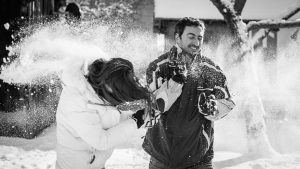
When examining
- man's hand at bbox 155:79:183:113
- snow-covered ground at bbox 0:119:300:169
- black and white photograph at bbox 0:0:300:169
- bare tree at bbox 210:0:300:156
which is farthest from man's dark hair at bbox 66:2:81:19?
man's hand at bbox 155:79:183:113

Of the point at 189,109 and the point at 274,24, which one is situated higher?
the point at 274,24

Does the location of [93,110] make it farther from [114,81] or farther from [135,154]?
[135,154]

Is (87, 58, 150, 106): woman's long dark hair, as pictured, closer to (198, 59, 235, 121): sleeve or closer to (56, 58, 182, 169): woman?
(56, 58, 182, 169): woman

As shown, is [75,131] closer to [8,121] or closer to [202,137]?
[202,137]

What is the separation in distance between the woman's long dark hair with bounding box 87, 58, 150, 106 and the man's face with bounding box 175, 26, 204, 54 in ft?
4.31

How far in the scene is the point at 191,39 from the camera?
3.16m

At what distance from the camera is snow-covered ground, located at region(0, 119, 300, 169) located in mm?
6074

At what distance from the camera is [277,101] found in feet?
42.3

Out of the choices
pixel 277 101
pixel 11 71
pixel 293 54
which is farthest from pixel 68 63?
pixel 293 54

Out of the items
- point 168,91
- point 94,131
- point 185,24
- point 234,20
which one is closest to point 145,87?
point 94,131

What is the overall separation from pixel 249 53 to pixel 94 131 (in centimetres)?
532

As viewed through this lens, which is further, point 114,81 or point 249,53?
point 249,53

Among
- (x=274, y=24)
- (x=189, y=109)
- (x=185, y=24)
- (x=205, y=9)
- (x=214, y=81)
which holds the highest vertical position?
(x=205, y=9)

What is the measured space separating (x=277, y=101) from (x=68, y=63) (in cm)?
1232
